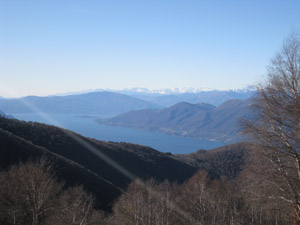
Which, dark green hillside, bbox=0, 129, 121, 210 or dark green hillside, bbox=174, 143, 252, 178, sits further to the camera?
dark green hillside, bbox=174, 143, 252, 178

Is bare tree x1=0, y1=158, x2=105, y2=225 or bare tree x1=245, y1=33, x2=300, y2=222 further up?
bare tree x1=245, y1=33, x2=300, y2=222

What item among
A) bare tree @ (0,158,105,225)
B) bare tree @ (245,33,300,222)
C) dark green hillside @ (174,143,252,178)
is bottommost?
dark green hillside @ (174,143,252,178)

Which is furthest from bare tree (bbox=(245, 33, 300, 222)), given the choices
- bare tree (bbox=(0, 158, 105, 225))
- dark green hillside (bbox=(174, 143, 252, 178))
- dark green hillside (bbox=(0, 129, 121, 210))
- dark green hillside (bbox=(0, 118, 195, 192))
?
dark green hillside (bbox=(174, 143, 252, 178))

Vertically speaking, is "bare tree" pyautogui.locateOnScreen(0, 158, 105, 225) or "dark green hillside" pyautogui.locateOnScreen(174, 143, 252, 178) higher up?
"bare tree" pyautogui.locateOnScreen(0, 158, 105, 225)

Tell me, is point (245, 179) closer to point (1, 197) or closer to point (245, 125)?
point (245, 125)

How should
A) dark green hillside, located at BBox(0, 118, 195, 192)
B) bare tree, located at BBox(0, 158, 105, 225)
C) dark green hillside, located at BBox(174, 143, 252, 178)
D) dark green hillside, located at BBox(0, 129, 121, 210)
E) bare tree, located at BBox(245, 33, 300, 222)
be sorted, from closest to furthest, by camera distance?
bare tree, located at BBox(245, 33, 300, 222)
bare tree, located at BBox(0, 158, 105, 225)
dark green hillside, located at BBox(0, 129, 121, 210)
dark green hillside, located at BBox(0, 118, 195, 192)
dark green hillside, located at BBox(174, 143, 252, 178)

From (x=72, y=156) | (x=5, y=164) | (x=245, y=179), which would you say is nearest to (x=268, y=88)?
(x=245, y=179)

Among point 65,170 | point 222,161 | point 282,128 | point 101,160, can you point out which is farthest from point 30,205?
point 222,161

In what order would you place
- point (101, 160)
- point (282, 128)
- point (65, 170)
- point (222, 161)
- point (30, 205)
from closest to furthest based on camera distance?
point (282, 128), point (30, 205), point (65, 170), point (101, 160), point (222, 161)

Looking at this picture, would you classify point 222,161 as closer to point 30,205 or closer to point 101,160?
point 101,160

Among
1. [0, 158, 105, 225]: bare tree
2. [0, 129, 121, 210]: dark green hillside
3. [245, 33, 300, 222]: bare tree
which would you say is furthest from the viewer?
[0, 129, 121, 210]: dark green hillside

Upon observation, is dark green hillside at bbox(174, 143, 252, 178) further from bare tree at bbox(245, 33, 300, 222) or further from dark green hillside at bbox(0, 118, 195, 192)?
bare tree at bbox(245, 33, 300, 222)

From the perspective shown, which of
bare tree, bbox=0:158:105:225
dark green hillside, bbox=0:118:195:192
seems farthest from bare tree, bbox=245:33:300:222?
dark green hillside, bbox=0:118:195:192

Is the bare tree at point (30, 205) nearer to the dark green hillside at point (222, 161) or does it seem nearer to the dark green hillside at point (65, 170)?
the dark green hillside at point (65, 170)
